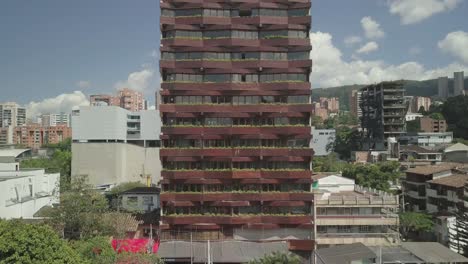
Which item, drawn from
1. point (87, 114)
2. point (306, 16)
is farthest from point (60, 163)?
point (306, 16)

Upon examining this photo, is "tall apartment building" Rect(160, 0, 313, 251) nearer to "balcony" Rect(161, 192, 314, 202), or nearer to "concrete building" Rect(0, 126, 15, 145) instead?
"balcony" Rect(161, 192, 314, 202)

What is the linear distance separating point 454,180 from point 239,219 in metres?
31.3

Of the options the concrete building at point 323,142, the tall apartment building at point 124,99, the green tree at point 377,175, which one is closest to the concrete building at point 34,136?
the tall apartment building at point 124,99

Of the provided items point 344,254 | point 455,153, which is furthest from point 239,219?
point 455,153

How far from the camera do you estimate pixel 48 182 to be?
57.1 m

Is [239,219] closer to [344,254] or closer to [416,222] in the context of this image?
[344,254]

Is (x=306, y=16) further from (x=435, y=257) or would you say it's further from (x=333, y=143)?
(x=333, y=143)

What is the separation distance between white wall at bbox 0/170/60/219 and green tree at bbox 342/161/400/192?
156ft

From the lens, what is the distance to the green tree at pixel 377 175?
68375 millimetres

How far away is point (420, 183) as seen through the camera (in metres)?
62.8

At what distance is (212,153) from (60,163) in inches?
2800

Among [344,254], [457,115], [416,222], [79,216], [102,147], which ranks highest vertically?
[457,115]

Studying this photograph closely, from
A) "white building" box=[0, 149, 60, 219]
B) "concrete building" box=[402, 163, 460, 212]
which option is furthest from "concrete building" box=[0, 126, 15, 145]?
"concrete building" box=[402, 163, 460, 212]

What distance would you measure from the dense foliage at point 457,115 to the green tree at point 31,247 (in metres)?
127
